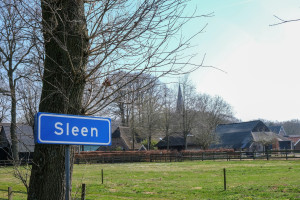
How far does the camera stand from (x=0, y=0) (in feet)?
16.0

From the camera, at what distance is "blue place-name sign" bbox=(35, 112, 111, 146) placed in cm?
311

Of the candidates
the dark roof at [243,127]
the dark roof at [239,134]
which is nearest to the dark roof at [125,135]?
the dark roof at [239,134]

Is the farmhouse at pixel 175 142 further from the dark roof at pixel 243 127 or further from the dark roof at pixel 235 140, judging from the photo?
the dark roof at pixel 243 127

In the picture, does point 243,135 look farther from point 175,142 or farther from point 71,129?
point 71,129

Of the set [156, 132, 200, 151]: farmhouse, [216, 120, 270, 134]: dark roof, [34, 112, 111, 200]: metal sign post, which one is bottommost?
[156, 132, 200, 151]: farmhouse

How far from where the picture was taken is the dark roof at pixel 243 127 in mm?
62531

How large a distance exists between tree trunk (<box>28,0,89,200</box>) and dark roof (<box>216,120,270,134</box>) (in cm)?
5950

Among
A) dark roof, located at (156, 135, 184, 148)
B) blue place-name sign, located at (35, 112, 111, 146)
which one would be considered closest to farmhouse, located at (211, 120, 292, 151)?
dark roof, located at (156, 135, 184, 148)

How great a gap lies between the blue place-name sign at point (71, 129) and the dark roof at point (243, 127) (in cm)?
6000

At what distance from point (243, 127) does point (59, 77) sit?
63.0m

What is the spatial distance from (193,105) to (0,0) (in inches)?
2218

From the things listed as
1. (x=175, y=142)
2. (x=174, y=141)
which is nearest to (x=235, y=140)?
(x=175, y=142)

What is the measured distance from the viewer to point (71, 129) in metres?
3.31

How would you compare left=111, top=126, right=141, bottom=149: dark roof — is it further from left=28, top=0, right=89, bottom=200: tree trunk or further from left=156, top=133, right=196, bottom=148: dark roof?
left=28, top=0, right=89, bottom=200: tree trunk
